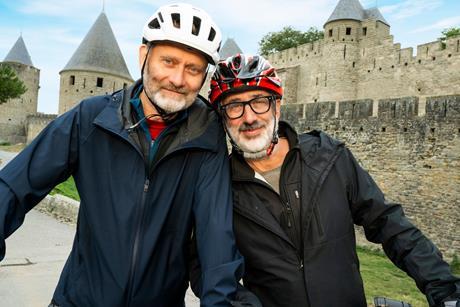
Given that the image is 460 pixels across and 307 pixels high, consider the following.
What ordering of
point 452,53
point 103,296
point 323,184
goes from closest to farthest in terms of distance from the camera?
point 103,296, point 323,184, point 452,53

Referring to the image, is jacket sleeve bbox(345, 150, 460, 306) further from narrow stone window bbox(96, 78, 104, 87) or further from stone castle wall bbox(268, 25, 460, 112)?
narrow stone window bbox(96, 78, 104, 87)

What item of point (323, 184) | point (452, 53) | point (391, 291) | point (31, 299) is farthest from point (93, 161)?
point (452, 53)

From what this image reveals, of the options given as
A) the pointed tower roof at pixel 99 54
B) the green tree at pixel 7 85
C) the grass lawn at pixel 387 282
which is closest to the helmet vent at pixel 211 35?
the grass lawn at pixel 387 282

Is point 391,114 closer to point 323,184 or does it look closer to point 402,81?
point 323,184

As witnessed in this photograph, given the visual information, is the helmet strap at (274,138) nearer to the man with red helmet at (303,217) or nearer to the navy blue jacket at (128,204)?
the man with red helmet at (303,217)

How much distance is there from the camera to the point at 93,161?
87.7 inches

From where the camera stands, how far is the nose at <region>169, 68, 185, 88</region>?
232cm

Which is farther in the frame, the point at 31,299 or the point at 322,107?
the point at 322,107

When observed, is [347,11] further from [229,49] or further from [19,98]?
[19,98]

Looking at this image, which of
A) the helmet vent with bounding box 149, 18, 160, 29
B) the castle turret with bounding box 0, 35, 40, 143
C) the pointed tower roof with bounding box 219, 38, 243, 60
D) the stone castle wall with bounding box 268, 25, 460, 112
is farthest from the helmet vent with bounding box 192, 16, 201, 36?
the castle turret with bounding box 0, 35, 40, 143

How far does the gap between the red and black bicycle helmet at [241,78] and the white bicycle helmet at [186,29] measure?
0.57 ft

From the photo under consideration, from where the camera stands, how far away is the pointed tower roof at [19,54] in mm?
49169

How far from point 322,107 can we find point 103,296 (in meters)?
12.2

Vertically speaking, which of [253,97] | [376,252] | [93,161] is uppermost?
[253,97]
